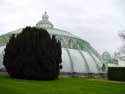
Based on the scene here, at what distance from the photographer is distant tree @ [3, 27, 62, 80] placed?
83.7 feet

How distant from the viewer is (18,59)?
25797mm

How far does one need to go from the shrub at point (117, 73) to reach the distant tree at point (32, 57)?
924 centimetres

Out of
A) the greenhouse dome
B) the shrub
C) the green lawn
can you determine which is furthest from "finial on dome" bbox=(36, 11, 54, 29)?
the green lawn

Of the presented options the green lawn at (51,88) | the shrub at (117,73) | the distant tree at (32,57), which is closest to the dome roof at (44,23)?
the shrub at (117,73)

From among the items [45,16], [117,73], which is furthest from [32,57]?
[45,16]

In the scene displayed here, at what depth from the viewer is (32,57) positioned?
25516 millimetres

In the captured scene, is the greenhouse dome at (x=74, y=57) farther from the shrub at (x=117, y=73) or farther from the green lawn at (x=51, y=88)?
the green lawn at (x=51, y=88)

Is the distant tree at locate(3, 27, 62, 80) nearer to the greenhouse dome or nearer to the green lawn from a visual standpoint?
the green lawn

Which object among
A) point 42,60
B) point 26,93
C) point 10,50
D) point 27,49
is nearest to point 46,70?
point 42,60

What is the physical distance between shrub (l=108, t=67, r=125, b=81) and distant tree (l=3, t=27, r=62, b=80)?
30.3 feet

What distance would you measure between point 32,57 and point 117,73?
1287 centimetres

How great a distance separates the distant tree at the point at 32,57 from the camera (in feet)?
83.7

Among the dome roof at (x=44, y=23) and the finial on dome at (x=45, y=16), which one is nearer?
the dome roof at (x=44, y=23)

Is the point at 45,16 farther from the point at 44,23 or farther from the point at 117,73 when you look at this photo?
the point at 117,73
